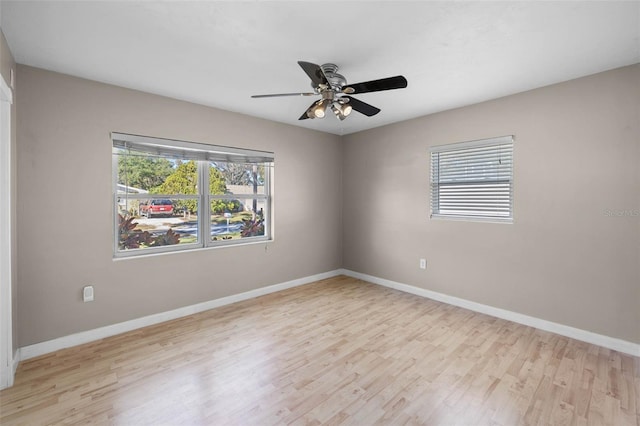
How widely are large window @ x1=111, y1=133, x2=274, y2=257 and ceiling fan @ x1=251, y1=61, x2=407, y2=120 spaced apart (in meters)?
1.55

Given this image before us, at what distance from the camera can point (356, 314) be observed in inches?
138

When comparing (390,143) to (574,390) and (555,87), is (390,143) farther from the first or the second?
(574,390)

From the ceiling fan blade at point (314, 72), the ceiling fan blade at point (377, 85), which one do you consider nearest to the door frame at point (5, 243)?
the ceiling fan blade at point (314, 72)

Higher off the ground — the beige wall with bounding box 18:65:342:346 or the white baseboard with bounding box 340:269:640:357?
the beige wall with bounding box 18:65:342:346

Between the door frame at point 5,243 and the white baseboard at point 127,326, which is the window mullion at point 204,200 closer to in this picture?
the white baseboard at point 127,326

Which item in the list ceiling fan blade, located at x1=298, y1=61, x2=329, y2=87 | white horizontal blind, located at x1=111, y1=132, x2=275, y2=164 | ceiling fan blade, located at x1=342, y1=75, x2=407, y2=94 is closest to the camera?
ceiling fan blade, located at x1=298, y1=61, x2=329, y2=87

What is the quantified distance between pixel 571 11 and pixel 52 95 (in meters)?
4.07

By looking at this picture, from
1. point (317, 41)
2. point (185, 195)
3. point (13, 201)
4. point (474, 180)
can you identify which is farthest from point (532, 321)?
point (13, 201)

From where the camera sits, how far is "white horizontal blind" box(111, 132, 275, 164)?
3074 millimetres

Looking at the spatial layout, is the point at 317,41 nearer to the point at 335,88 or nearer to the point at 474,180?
the point at 335,88

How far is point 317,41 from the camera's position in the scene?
216cm

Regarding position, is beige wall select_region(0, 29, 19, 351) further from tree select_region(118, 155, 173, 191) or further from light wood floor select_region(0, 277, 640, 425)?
tree select_region(118, 155, 173, 191)

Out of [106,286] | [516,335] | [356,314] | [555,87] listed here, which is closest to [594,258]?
[516,335]

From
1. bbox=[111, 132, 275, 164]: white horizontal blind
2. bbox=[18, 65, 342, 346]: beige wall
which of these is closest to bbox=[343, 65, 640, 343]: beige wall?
bbox=[111, 132, 275, 164]: white horizontal blind
